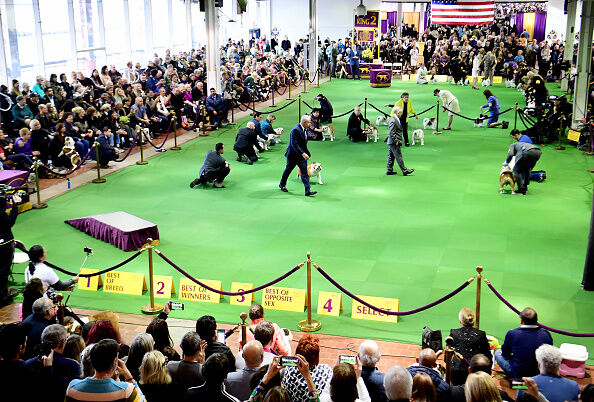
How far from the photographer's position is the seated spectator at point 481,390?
5219mm

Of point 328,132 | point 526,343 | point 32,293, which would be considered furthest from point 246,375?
point 328,132

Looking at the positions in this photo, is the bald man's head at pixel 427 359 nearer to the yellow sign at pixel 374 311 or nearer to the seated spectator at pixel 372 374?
the seated spectator at pixel 372 374

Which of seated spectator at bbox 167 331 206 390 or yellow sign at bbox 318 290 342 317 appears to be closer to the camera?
seated spectator at bbox 167 331 206 390

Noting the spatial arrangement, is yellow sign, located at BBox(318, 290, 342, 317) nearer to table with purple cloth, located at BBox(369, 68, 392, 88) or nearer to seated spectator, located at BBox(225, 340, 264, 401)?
seated spectator, located at BBox(225, 340, 264, 401)

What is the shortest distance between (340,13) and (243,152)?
3189cm

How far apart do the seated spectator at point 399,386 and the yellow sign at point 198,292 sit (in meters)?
4.93

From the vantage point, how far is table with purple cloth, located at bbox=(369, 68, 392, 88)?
33.7m

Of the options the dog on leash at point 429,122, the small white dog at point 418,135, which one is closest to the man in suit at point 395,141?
the small white dog at point 418,135

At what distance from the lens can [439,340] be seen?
26.0 ft

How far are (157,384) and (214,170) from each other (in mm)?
10592

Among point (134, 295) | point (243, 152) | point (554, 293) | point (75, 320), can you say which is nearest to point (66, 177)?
point (243, 152)

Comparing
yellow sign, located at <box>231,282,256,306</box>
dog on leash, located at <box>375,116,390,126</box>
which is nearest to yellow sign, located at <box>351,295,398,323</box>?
yellow sign, located at <box>231,282,256,306</box>

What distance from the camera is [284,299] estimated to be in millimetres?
9828

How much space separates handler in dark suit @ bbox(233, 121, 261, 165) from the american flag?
11.9 meters
